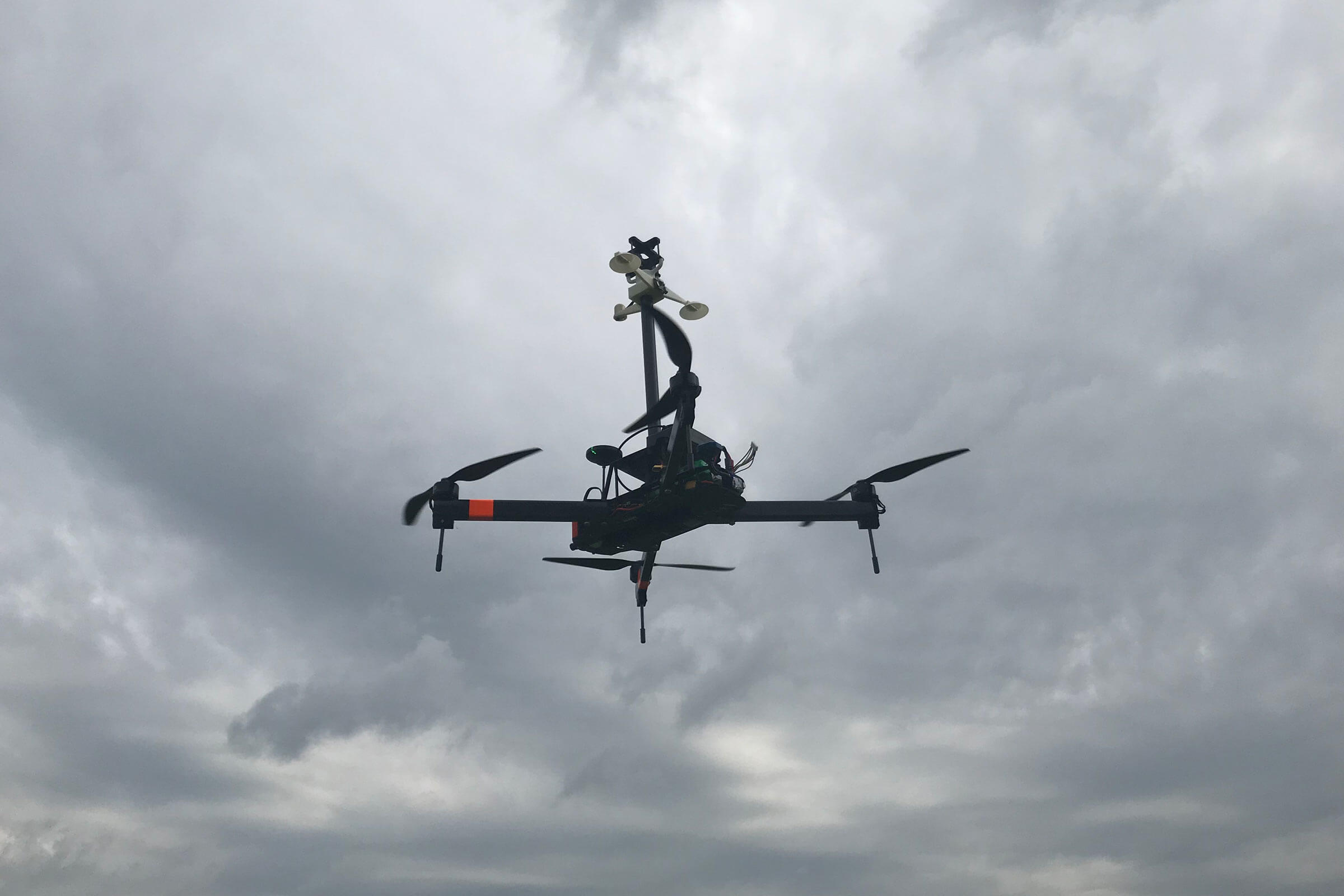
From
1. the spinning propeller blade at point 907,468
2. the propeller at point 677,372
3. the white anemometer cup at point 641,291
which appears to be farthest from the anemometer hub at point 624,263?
the spinning propeller blade at point 907,468

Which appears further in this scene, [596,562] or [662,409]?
[596,562]

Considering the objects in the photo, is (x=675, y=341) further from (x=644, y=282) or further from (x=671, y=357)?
(x=644, y=282)

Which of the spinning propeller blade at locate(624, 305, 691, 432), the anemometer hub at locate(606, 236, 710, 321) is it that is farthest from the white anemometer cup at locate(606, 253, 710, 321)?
the spinning propeller blade at locate(624, 305, 691, 432)

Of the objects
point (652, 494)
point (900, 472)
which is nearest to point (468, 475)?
point (652, 494)

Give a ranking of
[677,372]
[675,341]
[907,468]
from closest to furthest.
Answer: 1. [675,341]
2. [677,372]
3. [907,468]

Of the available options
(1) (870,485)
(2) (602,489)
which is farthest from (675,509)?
(1) (870,485)

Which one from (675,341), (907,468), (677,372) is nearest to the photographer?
(675,341)
